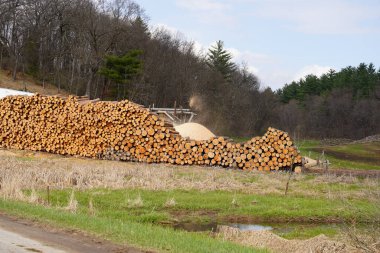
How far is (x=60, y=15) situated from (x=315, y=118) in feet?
170

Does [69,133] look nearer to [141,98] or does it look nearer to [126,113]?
[126,113]

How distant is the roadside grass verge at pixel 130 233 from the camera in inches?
396

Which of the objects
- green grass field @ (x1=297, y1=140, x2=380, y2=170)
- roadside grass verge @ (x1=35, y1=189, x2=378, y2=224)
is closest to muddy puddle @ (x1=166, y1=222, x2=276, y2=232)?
roadside grass verge @ (x1=35, y1=189, x2=378, y2=224)

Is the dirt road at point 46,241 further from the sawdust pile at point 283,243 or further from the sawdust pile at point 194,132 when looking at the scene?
the sawdust pile at point 194,132

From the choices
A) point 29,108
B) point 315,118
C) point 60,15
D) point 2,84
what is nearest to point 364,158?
point 29,108

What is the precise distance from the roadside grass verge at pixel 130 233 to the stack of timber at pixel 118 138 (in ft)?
51.5

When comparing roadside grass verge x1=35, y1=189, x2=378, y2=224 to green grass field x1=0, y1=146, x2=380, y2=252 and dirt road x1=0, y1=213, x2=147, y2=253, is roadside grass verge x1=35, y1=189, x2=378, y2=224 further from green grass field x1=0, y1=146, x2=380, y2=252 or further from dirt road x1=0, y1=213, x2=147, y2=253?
dirt road x1=0, y1=213, x2=147, y2=253

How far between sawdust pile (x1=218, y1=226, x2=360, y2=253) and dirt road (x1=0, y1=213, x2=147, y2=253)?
3.56m

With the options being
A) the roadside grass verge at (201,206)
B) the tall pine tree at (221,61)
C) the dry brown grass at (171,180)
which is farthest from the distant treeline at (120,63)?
the roadside grass verge at (201,206)

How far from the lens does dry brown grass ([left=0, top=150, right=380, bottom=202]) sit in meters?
18.9

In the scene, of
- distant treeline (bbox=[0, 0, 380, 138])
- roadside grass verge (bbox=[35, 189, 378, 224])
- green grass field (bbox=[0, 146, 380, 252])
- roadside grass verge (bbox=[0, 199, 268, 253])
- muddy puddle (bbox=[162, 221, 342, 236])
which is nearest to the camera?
roadside grass verge (bbox=[0, 199, 268, 253])

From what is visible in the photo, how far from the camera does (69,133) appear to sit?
101 feet

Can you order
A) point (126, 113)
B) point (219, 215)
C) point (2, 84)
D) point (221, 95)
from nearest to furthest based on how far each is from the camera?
point (219, 215) < point (126, 113) < point (2, 84) < point (221, 95)

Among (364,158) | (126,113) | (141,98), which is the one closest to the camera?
(126,113)
